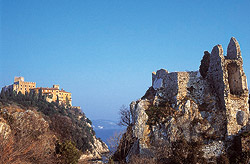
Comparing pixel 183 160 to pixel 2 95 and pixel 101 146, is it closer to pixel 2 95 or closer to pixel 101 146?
pixel 2 95

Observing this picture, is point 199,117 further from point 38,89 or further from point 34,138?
point 38,89

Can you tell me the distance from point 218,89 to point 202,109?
260cm

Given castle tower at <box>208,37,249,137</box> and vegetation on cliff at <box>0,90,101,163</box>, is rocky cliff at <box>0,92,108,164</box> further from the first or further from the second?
castle tower at <box>208,37,249,137</box>

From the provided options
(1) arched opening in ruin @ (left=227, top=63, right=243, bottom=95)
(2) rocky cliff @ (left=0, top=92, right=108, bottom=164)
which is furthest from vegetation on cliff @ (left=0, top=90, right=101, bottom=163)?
(1) arched opening in ruin @ (left=227, top=63, right=243, bottom=95)

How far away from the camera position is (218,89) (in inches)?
1008

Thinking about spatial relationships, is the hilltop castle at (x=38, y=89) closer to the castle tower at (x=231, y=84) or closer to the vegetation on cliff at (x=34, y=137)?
the vegetation on cliff at (x=34, y=137)

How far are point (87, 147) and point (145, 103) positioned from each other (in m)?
48.5

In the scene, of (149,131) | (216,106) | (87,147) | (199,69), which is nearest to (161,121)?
(149,131)

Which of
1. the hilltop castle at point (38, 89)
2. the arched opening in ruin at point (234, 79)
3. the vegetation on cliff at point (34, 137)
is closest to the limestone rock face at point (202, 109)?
the arched opening in ruin at point (234, 79)

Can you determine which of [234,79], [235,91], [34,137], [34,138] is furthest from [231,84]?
[34,138]

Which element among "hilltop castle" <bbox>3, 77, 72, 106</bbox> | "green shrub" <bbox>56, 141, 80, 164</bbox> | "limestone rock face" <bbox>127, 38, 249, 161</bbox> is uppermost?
"hilltop castle" <bbox>3, 77, 72, 106</bbox>

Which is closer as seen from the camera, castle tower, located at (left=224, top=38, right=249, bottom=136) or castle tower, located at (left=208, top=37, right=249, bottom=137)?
castle tower, located at (left=224, top=38, right=249, bottom=136)

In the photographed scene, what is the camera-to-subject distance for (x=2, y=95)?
7400 centimetres

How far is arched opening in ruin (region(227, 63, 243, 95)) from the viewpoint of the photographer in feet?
83.8
